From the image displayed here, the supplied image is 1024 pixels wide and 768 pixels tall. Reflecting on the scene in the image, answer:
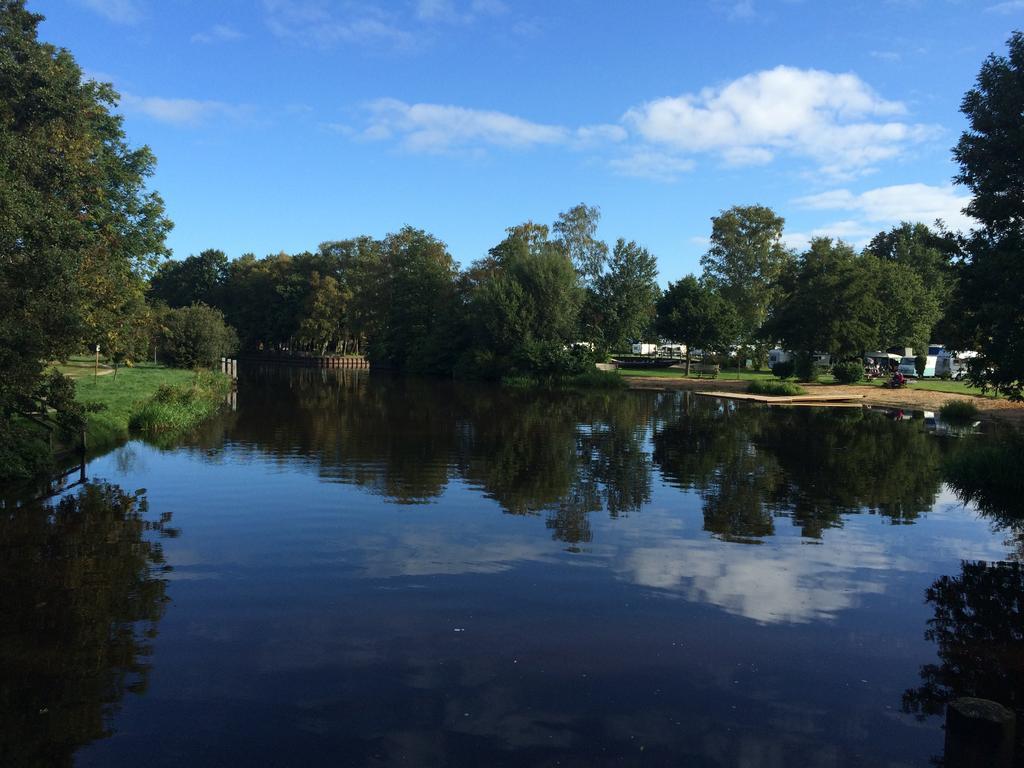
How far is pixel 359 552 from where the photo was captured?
12.9 meters

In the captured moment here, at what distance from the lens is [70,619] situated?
932 centimetres

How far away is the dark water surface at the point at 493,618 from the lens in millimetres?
6840

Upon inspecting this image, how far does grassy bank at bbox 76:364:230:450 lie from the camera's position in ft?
82.3

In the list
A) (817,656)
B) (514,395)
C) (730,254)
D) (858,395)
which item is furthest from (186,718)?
(730,254)

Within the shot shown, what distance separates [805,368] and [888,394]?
35.6 ft

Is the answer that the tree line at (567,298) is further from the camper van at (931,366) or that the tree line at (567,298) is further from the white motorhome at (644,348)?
the white motorhome at (644,348)

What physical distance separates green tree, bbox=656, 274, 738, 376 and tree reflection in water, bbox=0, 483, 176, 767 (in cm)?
5818

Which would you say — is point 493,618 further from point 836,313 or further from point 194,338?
point 194,338

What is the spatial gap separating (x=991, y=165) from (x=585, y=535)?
13.7 meters

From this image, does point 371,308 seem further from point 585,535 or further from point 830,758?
point 830,758

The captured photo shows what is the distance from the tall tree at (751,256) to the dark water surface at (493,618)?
70.2m

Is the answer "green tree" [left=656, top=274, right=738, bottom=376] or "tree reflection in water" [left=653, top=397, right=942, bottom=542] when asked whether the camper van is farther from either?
"tree reflection in water" [left=653, top=397, right=942, bottom=542]

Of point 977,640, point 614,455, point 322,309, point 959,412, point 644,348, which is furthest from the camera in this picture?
point 644,348

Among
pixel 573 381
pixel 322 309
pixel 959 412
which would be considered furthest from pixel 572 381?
pixel 322 309
